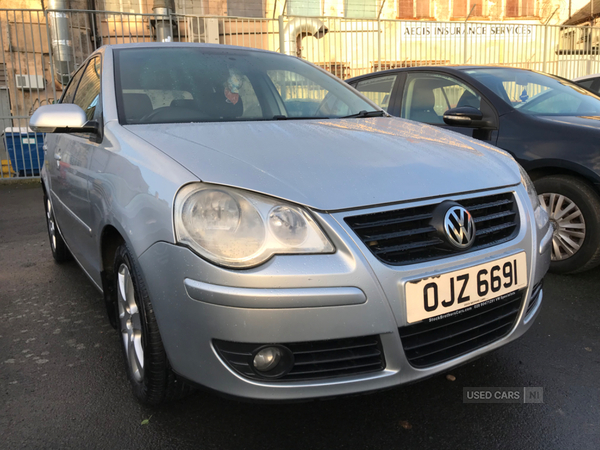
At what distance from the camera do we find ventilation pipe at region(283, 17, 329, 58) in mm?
10523

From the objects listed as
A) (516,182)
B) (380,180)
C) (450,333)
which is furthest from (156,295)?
(516,182)

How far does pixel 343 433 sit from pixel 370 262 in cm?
69

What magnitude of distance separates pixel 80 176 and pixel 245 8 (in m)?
13.7

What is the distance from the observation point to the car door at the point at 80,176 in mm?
2430

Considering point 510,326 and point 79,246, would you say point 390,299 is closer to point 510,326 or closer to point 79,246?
point 510,326

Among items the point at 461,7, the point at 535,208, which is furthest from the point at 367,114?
the point at 461,7

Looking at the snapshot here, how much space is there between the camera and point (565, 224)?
3.41 m

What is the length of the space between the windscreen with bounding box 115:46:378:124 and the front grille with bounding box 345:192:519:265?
1111 millimetres

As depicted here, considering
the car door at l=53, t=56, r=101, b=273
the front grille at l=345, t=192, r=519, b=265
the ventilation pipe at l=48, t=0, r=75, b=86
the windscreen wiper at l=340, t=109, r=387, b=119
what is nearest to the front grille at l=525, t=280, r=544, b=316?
the front grille at l=345, t=192, r=519, b=265

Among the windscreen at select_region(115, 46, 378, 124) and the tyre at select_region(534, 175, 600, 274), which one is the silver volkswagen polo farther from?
the tyre at select_region(534, 175, 600, 274)

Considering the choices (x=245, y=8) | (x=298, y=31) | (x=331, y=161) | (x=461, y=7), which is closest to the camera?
(x=331, y=161)

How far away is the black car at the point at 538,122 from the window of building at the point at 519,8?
1555 centimetres

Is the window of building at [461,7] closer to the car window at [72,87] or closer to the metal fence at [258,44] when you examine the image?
the metal fence at [258,44]

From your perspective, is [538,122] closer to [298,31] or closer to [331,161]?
[331,161]
